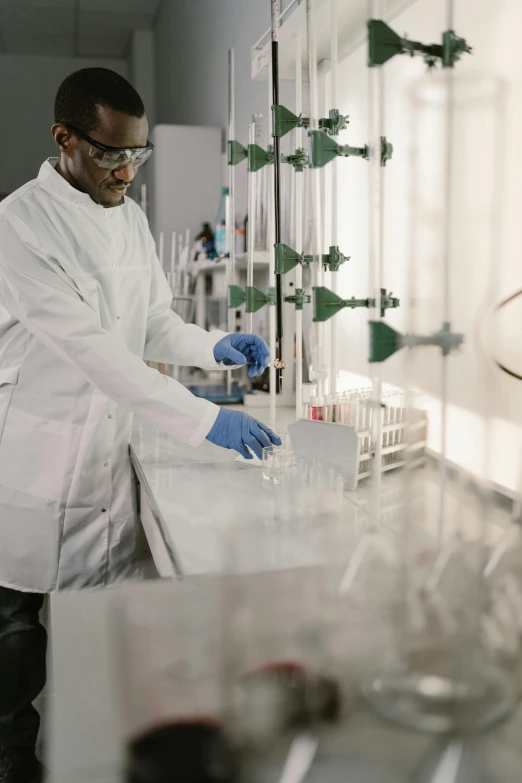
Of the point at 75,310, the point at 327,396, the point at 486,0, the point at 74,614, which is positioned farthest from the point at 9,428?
the point at 486,0

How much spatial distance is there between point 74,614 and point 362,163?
1708 mm

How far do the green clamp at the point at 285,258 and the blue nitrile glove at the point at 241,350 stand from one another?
259mm

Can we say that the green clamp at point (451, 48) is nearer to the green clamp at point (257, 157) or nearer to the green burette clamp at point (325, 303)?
the green burette clamp at point (325, 303)

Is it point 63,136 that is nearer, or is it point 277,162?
point 63,136

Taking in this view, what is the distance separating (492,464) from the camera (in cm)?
85

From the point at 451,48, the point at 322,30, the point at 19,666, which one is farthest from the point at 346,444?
the point at 322,30

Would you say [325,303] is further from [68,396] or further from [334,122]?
[68,396]

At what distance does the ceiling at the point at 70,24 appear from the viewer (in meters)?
5.16

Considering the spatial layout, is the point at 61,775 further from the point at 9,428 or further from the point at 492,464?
the point at 9,428

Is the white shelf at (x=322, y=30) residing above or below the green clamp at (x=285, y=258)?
above

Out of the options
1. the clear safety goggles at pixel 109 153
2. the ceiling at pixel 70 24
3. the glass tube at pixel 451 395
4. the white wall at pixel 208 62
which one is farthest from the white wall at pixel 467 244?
the ceiling at pixel 70 24

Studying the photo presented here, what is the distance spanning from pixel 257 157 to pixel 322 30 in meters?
0.40

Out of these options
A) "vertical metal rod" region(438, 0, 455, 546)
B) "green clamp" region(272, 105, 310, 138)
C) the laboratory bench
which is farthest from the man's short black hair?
"vertical metal rod" region(438, 0, 455, 546)

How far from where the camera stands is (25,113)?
5523 mm
